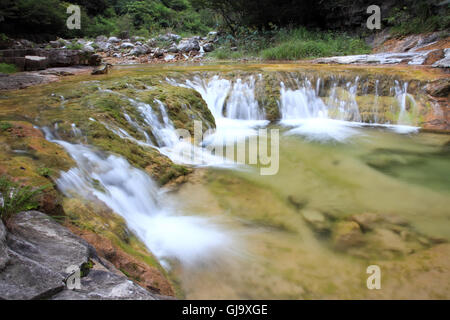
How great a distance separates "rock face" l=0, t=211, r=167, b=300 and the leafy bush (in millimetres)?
53

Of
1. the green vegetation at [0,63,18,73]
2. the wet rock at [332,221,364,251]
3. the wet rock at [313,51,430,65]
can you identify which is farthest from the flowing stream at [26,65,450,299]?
the green vegetation at [0,63,18,73]

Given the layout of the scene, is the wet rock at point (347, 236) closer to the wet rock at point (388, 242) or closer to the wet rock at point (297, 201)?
the wet rock at point (388, 242)

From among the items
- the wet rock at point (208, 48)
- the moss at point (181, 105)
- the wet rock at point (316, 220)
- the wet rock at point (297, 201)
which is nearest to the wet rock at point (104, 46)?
the wet rock at point (208, 48)

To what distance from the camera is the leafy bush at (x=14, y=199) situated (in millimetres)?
1588

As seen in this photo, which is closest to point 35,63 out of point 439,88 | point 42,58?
point 42,58

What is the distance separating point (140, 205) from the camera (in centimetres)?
326

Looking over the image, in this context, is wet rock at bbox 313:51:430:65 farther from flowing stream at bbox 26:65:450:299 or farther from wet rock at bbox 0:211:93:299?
wet rock at bbox 0:211:93:299

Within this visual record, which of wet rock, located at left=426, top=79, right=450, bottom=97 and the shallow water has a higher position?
wet rock, located at left=426, top=79, right=450, bottom=97

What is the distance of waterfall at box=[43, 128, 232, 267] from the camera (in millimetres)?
2715

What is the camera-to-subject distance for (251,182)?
4074 mm

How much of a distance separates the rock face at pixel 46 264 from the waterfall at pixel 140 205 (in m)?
0.96

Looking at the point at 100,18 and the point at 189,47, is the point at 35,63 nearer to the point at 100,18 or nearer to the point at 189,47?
the point at 189,47

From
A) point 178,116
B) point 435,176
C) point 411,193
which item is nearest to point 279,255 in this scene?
point 411,193
